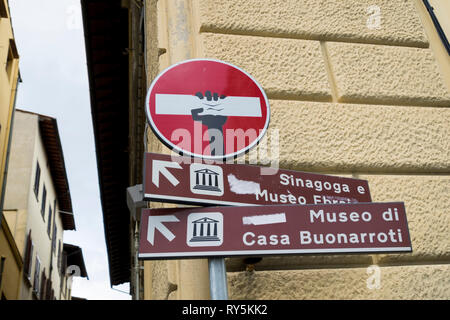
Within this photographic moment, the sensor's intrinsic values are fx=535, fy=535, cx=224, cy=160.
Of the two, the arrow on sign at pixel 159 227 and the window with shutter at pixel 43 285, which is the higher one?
the window with shutter at pixel 43 285

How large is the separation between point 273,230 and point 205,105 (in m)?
0.65

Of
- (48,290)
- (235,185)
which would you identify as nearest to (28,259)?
(48,290)

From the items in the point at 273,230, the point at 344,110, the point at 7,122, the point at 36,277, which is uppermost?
the point at 7,122

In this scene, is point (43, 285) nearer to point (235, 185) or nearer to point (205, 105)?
point (205, 105)

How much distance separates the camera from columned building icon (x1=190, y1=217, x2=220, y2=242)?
76.5 inches

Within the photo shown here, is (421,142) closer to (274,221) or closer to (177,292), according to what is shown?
(274,221)

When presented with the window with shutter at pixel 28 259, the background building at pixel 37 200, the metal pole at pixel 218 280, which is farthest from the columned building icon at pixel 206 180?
the window with shutter at pixel 28 259

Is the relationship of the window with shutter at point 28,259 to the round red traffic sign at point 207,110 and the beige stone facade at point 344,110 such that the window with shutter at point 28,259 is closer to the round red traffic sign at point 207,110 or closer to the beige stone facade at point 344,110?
the beige stone facade at point 344,110

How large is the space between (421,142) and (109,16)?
5.59 metres

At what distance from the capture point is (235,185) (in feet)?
7.04

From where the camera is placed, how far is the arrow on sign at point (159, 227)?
1.94 metres

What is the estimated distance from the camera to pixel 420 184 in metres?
2.90

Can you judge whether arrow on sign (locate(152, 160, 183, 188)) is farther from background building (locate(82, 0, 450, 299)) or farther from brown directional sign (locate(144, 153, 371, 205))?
background building (locate(82, 0, 450, 299))

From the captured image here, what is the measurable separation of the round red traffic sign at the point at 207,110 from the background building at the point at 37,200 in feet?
47.6
